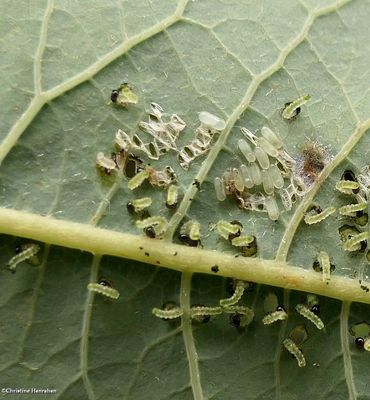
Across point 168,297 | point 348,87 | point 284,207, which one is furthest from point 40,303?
point 348,87

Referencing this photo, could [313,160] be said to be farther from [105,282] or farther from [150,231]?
[105,282]

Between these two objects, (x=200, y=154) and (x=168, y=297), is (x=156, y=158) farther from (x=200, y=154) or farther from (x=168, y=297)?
(x=168, y=297)

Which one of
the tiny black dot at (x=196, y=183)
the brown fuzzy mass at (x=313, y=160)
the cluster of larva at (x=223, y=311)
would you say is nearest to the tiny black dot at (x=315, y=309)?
the cluster of larva at (x=223, y=311)

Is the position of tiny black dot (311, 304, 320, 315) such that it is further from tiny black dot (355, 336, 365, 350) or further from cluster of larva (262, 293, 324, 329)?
tiny black dot (355, 336, 365, 350)

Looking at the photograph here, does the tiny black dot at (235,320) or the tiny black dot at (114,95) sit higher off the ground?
the tiny black dot at (114,95)

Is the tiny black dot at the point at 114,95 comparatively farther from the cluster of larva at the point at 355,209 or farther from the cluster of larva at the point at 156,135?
the cluster of larva at the point at 355,209

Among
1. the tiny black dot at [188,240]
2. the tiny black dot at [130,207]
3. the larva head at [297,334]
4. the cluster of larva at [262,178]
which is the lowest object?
the larva head at [297,334]

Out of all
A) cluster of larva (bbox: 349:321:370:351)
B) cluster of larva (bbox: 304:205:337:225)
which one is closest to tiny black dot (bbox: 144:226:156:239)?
cluster of larva (bbox: 304:205:337:225)
